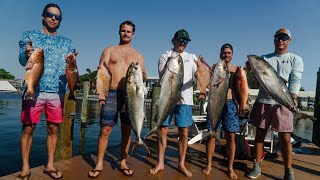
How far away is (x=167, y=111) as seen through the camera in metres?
5.10

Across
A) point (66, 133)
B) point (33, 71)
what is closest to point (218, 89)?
Result: point (33, 71)

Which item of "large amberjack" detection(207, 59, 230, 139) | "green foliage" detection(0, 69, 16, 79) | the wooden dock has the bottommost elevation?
the wooden dock

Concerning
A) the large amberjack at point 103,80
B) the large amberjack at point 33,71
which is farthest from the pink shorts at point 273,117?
the large amberjack at point 33,71

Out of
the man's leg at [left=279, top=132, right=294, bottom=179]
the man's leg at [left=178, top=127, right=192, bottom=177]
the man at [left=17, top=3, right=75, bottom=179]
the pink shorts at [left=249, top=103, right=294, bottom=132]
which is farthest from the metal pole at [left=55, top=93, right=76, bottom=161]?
the man's leg at [left=279, top=132, right=294, bottom=179]

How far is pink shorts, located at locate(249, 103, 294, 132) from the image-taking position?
534 centimetres

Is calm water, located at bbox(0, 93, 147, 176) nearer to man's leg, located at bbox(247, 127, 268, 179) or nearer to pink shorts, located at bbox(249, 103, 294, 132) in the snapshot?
man's leg, located at bbox(247, 127, 268, 179)

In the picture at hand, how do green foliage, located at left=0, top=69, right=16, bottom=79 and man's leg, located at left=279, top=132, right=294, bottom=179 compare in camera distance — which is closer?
man's leg, located at left=279, top=132, right=294, bottom=179

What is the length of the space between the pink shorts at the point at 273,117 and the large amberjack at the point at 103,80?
2.75 metres

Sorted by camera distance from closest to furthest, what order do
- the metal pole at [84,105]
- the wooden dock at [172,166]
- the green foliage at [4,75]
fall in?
1. the wooden dock at [172,166]
2. the metal pole at [84,105]
3. the green foliage at [4,75]

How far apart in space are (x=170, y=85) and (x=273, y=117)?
1.96 meters

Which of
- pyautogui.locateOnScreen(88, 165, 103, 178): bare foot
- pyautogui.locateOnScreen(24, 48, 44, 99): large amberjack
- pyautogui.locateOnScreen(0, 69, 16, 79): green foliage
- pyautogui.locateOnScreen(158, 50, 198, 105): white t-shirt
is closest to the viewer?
pyautogui.locateOnScreen(24, 48, 44, 99): large amberjack

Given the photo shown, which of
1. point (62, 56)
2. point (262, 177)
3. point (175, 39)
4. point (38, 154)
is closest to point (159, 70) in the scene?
point (175, 39)

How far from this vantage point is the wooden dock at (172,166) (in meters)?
5.27

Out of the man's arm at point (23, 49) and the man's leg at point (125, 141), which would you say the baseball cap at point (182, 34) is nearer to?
the man's leg at point (125, 141)
